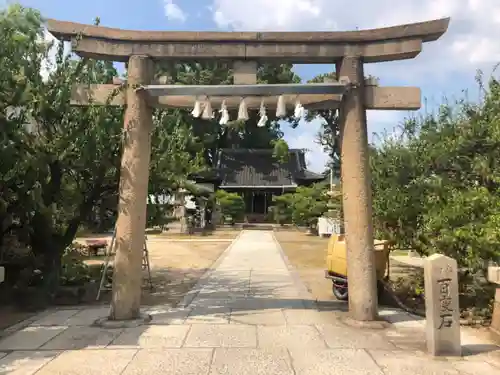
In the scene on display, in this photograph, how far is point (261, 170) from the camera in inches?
1703

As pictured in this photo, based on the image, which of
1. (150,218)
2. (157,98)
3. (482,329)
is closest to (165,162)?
(150,218)

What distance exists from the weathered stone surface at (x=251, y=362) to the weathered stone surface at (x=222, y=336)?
270mm

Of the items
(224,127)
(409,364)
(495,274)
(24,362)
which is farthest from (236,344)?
(224,127)

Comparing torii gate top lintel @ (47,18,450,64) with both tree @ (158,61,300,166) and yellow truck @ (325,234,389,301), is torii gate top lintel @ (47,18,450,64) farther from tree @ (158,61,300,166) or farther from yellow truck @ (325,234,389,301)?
tree @ (158,61,300,166)

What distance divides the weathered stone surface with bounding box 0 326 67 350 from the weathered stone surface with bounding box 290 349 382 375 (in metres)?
3.49

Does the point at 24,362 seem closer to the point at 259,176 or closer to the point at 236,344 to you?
the point at 236,344

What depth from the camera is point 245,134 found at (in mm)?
49438

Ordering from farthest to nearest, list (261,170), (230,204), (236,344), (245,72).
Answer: (261,170)
(230,204)
(245,72)
(236,344)

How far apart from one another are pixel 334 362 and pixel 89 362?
289cm

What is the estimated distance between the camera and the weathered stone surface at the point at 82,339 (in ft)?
19.9

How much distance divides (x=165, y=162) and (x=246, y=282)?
3.85m

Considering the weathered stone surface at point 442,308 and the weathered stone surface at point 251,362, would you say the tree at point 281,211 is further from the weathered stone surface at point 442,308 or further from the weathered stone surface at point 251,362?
the weathered stone surface at point 251,362

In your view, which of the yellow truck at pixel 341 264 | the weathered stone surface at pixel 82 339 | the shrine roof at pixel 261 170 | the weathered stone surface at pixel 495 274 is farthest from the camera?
the shrine roof at pixel 261 170

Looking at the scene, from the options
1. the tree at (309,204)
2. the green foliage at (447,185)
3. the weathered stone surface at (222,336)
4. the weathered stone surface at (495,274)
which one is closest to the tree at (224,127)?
the tree at (309,204)
